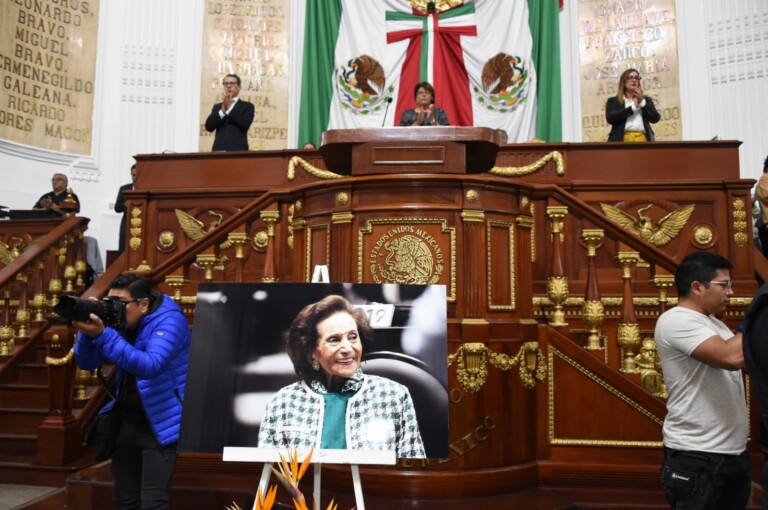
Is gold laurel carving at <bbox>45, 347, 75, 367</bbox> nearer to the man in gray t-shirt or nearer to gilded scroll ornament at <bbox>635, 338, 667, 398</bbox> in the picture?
gilded scroll ornament at <bbox>635, 338, 667, 398</bbox>

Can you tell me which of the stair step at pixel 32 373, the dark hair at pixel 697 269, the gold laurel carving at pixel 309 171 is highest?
the gold laurel carving at pixel 309 171

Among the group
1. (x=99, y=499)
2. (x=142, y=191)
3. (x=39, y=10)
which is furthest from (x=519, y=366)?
(x=39, y=10)

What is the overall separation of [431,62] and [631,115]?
13.4 feet

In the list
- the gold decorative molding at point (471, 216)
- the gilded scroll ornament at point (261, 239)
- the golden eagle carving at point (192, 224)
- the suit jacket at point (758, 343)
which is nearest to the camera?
the suit jacket at point (758, 343)

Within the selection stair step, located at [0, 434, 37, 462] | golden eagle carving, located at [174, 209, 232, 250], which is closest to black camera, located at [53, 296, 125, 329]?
stair step, located at [0, 434, 37, 462]

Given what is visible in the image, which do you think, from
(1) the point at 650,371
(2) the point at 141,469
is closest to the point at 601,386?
(1) the point at 650,371

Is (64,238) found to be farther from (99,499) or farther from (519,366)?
(519,366)

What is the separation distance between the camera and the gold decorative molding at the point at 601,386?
162 inches

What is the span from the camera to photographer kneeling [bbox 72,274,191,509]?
308cm

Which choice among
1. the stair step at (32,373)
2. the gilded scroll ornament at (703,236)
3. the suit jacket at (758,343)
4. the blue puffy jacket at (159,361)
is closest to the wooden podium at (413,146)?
the blue puffy jacket at (159,361)

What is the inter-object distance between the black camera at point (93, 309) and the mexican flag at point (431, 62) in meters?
7.42

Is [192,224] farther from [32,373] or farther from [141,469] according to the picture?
[141,469]

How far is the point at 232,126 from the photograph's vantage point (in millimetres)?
7605

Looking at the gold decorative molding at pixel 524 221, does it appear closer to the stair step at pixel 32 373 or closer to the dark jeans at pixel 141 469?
the dark jeans at pixel 141 469
